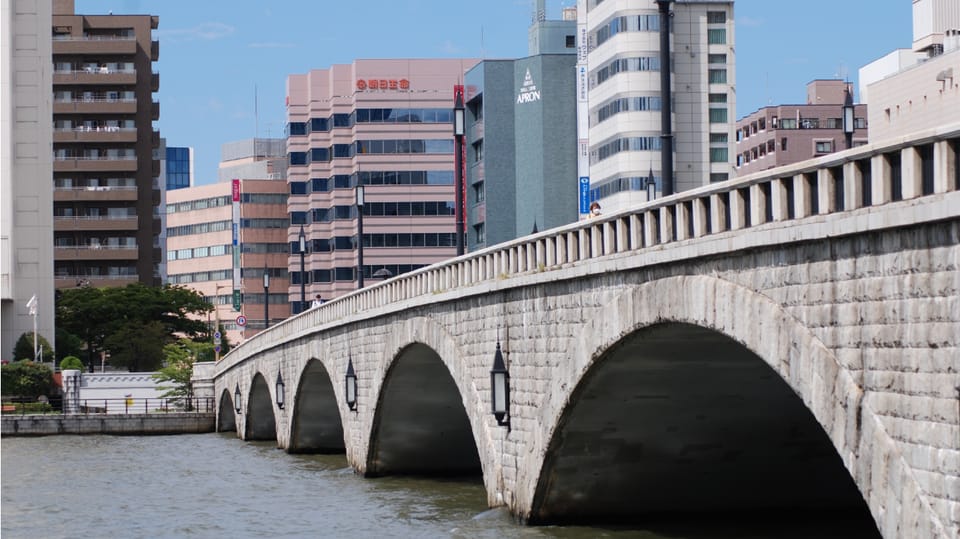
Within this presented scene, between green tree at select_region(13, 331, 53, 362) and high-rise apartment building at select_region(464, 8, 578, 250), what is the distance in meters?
30.9

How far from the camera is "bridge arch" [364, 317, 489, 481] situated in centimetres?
4241

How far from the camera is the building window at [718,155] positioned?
86.8m

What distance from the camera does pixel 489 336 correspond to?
3344 cm

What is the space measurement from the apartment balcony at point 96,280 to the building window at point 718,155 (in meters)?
69.9

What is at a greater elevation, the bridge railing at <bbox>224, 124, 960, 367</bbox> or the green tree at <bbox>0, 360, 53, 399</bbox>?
the bridge railing at <bbox>224, 124, 960, 367</bbox>

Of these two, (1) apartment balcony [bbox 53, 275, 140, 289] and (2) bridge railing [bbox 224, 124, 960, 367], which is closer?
(2) bridge railing [bbox 224, 124, 960, 367]

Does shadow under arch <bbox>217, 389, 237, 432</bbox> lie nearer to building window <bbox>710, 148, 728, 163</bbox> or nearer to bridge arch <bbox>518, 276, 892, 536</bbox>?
building window <bbox>710, 148, 728, 163</bbox>

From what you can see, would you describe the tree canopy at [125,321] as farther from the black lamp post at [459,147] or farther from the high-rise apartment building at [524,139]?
the black lamp post at [459,147]

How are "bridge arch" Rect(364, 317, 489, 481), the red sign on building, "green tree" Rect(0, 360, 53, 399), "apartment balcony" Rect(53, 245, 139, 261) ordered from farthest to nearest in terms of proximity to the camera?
"apartment balcony" Rect(53, 245, 139, 261) < the red sign on building < "green tree" Rect(0, 360, 53, 399) < "bridge arch" Rect(364, 317, 489, 481)

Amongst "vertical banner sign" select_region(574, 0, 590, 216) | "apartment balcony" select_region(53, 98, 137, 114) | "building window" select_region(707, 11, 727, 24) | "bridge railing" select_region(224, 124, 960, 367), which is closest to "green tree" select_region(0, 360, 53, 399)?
"vertical banner sign" select_region(574, 0, 590, 216)

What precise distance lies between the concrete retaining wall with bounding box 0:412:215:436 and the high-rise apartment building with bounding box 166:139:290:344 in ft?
202

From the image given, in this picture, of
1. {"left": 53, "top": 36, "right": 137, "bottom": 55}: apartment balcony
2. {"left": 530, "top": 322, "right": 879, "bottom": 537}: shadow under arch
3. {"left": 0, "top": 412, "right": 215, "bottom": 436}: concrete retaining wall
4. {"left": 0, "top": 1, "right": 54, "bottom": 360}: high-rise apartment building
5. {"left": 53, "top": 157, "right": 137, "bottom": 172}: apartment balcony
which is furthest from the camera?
{"left": 53, "top": 36, "right": 137, "bottom": 55}: apartment balcony

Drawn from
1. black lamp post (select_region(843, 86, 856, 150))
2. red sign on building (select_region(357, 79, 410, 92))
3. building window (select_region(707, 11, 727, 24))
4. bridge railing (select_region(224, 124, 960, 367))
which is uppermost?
red sign on building (select_region(357, 79, 410, 92))

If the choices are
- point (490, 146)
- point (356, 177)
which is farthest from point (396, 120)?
point (490, 146)
